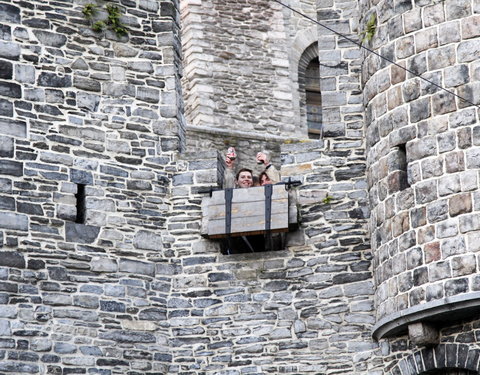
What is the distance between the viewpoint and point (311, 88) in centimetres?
2606

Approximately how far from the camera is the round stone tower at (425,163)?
1625 centimetres

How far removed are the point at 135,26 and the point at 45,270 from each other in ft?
10.7

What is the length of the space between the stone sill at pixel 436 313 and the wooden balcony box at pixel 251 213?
179 cm

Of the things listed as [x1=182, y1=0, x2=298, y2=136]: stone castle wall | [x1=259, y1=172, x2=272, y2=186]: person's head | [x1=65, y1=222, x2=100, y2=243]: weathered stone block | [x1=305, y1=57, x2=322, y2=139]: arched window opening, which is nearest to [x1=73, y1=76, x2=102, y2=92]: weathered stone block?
[x1=65, y1=222, x2=100, y2=243]: weathered stone block

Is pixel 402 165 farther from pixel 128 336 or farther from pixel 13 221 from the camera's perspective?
pixel 13 221

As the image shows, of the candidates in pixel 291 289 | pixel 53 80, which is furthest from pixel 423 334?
pixel 53 80

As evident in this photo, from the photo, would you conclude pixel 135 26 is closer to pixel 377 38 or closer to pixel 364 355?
pixel 377 38

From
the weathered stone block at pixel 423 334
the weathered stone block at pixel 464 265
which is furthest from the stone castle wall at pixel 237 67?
the weathered stone block at pixel 464 265

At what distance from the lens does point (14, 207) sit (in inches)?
691

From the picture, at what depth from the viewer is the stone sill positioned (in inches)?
630

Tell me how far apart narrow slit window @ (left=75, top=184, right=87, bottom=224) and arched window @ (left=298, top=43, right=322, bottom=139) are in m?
8.29

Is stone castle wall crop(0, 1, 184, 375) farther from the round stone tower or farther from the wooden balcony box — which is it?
the round stone tower

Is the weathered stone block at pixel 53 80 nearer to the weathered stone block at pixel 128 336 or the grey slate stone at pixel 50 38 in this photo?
the grey slate stone at pixel 50 38

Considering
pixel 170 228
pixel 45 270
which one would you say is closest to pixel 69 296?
pixel 45 270
